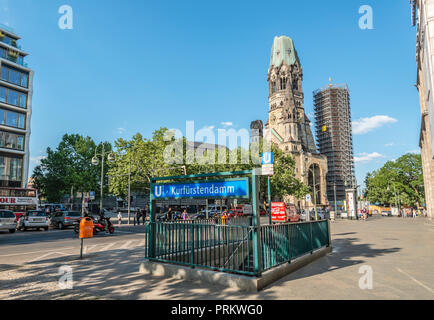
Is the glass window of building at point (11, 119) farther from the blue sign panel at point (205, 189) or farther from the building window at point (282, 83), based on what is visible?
the building window at point (282, 83)

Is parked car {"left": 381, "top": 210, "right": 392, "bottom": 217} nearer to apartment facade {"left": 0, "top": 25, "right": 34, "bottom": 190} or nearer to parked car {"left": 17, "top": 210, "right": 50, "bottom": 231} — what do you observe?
parked car {"left": 17, "top": 210, "right": 50, "bottom": 231}

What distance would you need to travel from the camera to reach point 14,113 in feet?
142

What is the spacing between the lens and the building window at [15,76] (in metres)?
42.7

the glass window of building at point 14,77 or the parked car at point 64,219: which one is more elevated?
the glass window of building at point 14,77

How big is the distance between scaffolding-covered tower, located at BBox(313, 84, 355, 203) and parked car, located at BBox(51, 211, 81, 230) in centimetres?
9581

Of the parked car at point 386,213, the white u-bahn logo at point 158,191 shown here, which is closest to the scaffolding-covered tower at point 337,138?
the parked car at point 386,213

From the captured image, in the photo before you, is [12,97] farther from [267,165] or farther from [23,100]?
[267,165]

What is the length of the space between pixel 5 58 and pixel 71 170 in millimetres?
20583

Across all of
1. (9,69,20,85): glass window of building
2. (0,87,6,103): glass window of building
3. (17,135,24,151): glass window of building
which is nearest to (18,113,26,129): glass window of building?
(17,135,24,151): glass window of building

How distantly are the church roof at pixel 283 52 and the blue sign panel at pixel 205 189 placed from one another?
103534 millimetres

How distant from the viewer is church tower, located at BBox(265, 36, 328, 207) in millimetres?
93312

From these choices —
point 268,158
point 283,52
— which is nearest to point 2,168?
point 268,158

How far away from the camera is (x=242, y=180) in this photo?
6.04m

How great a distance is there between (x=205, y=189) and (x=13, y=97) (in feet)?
162
